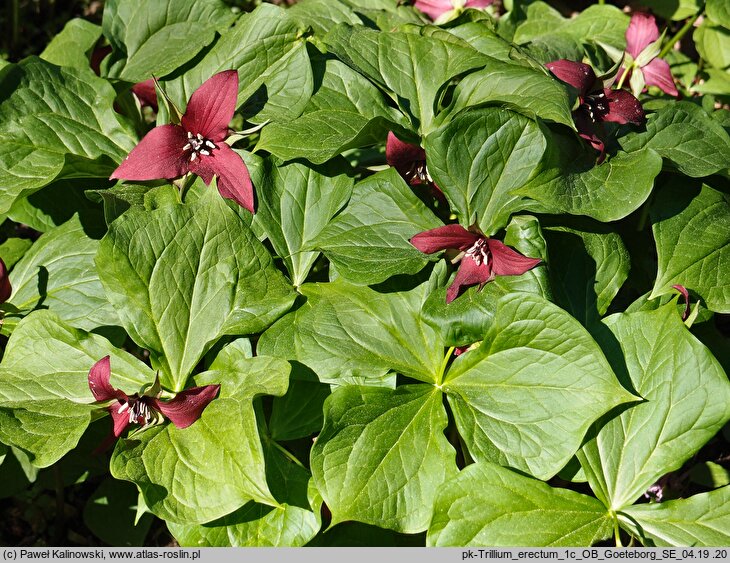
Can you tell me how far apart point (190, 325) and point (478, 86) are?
91 centimetres

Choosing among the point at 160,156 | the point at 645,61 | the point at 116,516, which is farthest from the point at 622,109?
the point at 116,516

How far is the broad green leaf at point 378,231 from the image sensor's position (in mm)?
1549

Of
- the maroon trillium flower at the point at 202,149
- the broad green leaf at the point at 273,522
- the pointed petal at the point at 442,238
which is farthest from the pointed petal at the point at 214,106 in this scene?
the broad green leaf at the point at 273,522

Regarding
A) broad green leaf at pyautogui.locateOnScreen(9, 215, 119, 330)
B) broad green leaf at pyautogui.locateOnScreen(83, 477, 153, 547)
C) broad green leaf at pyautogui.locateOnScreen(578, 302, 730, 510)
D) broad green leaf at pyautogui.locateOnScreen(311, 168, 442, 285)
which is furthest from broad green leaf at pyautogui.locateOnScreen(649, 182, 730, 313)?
broad green leaf at pyautogui.locateOnScreen(83, 477, 153, 547)

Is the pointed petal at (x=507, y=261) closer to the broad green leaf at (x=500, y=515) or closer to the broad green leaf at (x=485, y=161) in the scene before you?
the broad green leaf at (x=485, y=161)

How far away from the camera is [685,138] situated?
5.74ft

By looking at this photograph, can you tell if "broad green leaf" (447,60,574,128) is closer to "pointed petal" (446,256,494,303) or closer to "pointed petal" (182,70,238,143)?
"pointed petal" (446,256,494,303)

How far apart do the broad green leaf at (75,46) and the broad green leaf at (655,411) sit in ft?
5.61

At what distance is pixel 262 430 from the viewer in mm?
1549

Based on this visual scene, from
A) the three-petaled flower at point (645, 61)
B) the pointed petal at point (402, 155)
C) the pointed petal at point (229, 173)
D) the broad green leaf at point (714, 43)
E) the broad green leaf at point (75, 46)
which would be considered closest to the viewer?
the pointed petal at point (229, 173)

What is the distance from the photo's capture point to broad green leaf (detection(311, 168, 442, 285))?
5.08 ft

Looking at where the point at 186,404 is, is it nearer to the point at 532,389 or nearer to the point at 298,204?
the point at 298,204

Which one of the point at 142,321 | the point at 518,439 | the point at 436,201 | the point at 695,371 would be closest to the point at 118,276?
the point at 142,321

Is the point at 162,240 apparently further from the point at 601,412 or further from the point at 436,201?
the point at 601,412
